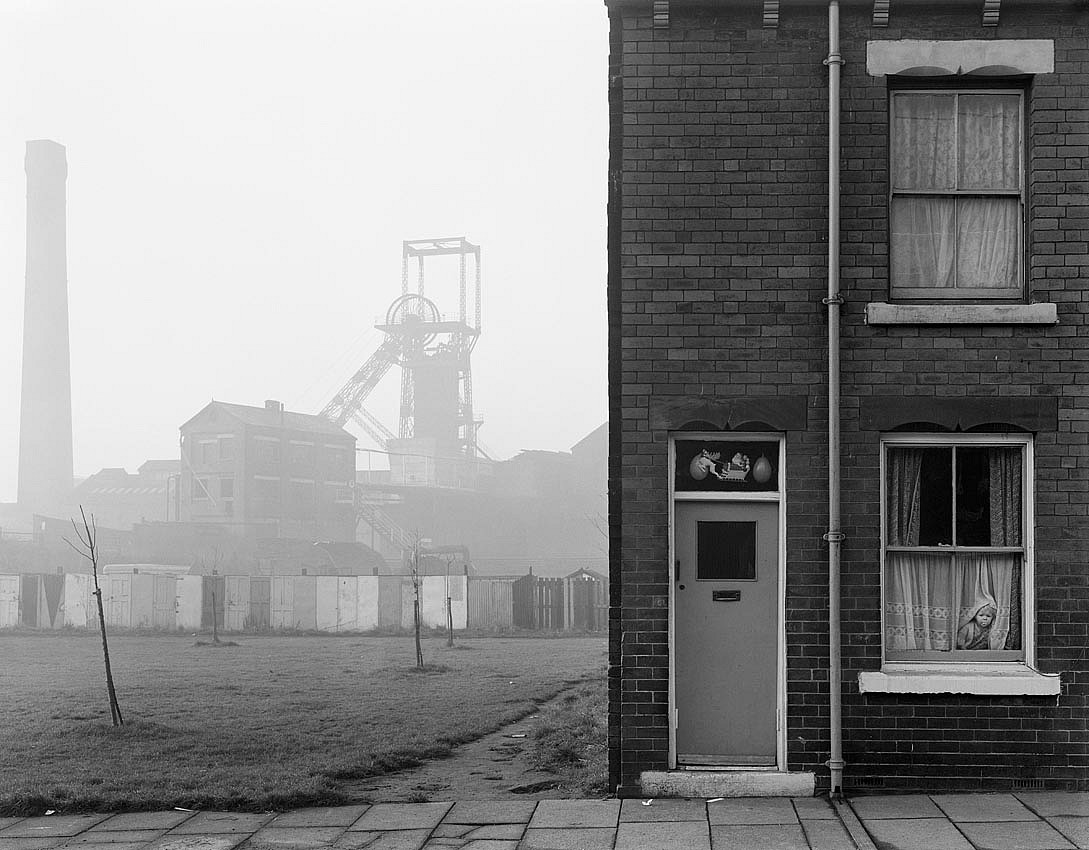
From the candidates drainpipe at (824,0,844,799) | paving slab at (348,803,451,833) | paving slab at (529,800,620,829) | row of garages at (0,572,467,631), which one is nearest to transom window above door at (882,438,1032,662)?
drainpipe at (824,0,844,799)

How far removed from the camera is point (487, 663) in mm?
25016

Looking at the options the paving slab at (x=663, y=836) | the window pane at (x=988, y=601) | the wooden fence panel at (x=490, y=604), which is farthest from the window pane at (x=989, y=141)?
the wooden fence panel at (x=490, y=604)

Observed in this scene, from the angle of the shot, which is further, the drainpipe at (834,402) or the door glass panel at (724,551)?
the door glass panel at (724,551)

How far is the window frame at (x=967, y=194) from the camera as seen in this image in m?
8.47

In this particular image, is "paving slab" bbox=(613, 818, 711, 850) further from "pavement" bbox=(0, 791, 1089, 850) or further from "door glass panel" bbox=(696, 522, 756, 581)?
"door glass panel" bbox=(696, 522, 756, 581)

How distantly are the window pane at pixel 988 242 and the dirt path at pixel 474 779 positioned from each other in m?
5.09

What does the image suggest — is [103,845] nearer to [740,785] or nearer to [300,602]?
[740,785]

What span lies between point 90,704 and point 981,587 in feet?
47.0

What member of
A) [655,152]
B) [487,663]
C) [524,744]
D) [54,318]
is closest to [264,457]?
[54,318]

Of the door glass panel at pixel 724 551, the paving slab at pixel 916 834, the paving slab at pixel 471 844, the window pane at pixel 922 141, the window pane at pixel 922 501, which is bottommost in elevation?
the paving slab at pixel 471 844

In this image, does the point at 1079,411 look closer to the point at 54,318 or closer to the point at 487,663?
the point at 487,663

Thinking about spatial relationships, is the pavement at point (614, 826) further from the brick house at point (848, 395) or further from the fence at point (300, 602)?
the fence at point (300, 602)

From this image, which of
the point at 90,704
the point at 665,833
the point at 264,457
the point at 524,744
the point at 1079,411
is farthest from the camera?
the point at 264,457

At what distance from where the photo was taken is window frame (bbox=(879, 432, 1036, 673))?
8164 millimetres
